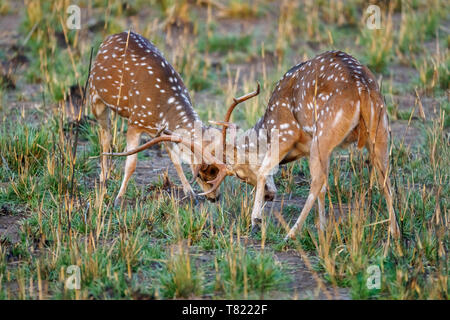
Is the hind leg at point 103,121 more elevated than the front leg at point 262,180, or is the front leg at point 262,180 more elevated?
the hind leg at point 103,121

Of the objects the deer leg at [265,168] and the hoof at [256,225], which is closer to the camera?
the hoof at [256,225]

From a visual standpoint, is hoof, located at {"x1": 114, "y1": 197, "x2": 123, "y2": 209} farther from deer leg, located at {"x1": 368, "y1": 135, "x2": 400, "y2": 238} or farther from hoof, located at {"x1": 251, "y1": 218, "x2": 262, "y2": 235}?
deer leg, located at {"x1": 368, "y1": 135, "x2": 400, "y2": 238}

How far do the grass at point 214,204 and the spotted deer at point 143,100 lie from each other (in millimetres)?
294

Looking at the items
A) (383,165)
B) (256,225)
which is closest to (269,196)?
(256,225)

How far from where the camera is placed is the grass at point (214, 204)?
18.7ft

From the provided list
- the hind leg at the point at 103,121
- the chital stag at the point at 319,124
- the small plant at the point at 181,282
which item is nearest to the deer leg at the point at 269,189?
the chital stag at the point at 319,124

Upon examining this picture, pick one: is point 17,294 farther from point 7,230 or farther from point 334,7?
point 334,7

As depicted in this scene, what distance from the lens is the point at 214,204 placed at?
7.56 m

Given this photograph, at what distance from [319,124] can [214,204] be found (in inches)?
61.9

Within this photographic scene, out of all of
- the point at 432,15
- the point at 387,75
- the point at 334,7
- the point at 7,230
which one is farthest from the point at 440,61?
the point at 7,230

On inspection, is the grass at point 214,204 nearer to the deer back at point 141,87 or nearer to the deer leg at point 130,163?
the deer leg at point 130,163

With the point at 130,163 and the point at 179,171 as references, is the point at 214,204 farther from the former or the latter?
the point at 130,163

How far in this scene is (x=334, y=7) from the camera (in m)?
14.6
